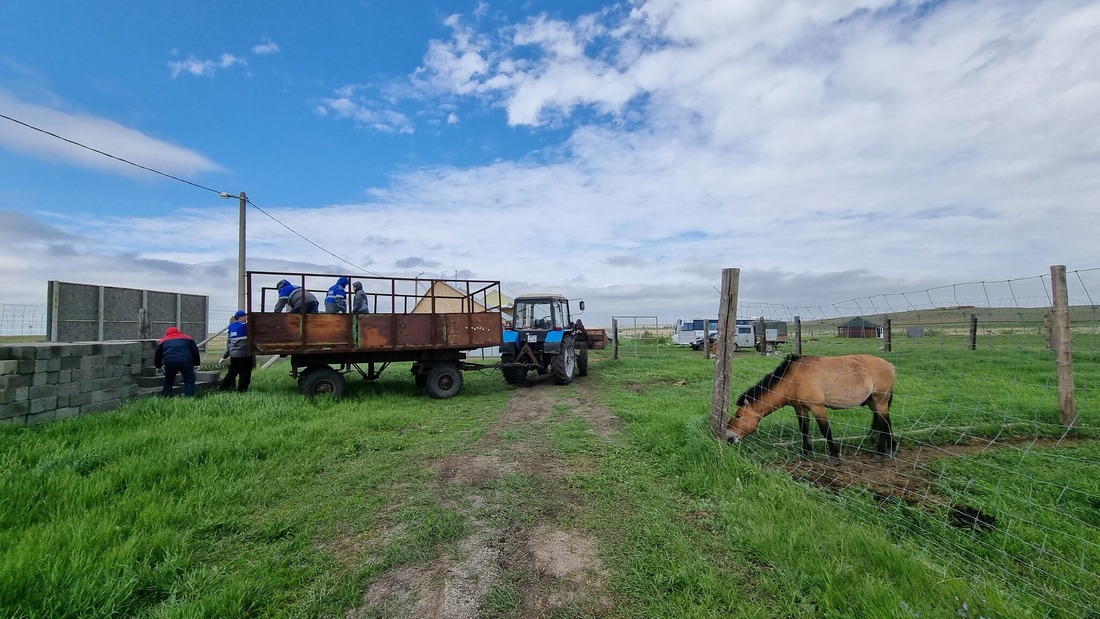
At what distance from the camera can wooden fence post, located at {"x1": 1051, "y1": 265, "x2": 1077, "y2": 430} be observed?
507 cm

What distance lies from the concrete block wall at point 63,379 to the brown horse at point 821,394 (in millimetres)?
7557

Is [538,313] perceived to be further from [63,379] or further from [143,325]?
[143,325]

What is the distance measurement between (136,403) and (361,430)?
11.5 ft

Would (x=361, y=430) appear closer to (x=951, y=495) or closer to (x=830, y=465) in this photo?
(x=830, y=465)

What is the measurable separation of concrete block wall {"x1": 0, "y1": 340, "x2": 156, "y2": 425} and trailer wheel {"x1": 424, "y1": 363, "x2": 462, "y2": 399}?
4.44m

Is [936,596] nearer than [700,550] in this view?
Yes

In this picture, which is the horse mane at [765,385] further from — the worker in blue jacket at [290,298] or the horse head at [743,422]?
the worker in blue jacket at [290,298]

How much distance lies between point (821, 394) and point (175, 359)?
29.4 feet

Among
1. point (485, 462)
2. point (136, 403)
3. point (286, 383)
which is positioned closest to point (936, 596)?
point (485, 462)

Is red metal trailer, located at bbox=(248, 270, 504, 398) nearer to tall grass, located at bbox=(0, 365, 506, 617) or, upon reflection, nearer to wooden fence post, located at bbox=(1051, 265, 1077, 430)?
tall grass, located at bbox=(0, 365, 506, 617)

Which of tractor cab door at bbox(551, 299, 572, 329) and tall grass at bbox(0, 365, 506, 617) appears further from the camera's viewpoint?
tractor cab door at bbox(551, 299, 572, 329)

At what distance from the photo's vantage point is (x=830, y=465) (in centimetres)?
426

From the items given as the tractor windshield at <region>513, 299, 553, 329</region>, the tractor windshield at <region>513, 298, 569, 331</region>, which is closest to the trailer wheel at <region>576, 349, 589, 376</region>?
the tractor windshield at <region>513, 298, 569, 331</region>

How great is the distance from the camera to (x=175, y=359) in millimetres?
7234
